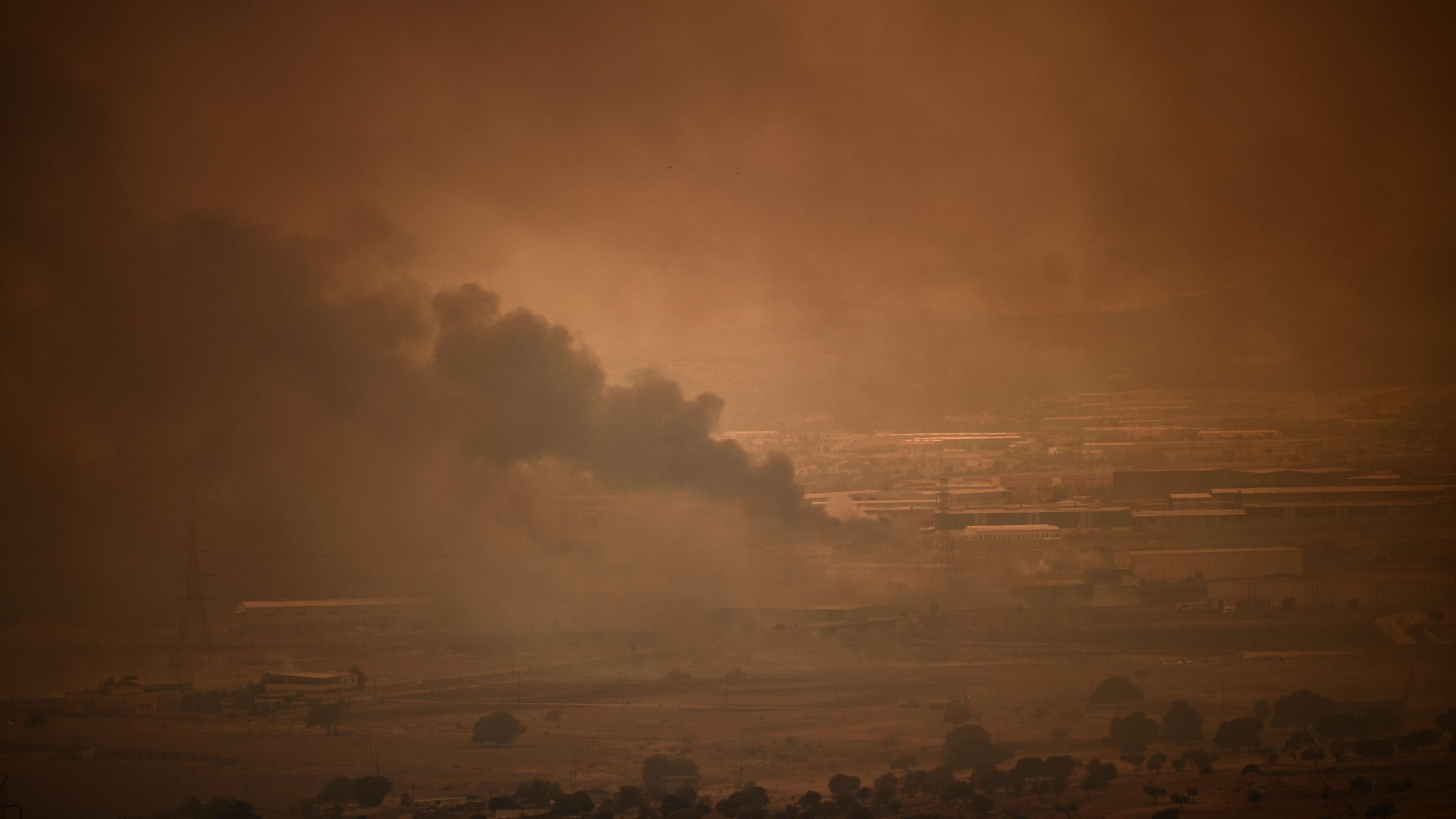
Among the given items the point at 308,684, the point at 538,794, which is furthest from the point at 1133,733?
the point at 308,684

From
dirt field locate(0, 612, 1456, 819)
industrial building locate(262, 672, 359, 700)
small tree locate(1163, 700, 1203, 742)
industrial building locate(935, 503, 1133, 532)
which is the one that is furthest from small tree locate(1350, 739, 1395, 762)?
industrial building locate(262, 672, 359, 700)

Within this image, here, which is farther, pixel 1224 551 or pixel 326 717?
pixel 1224 551

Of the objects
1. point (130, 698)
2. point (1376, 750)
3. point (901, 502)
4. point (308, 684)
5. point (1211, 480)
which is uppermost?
point (1211, 480)

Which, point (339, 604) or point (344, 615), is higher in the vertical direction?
point (339, 604)

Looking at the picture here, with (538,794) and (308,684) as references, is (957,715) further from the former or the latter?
(308,684)

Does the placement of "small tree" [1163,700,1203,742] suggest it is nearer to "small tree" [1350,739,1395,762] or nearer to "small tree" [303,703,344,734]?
"small tree" [1350,739,1395,762]

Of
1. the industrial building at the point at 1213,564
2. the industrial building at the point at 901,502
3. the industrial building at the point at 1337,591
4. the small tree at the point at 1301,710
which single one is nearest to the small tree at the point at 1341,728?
the small tree at the point at 1301,710
